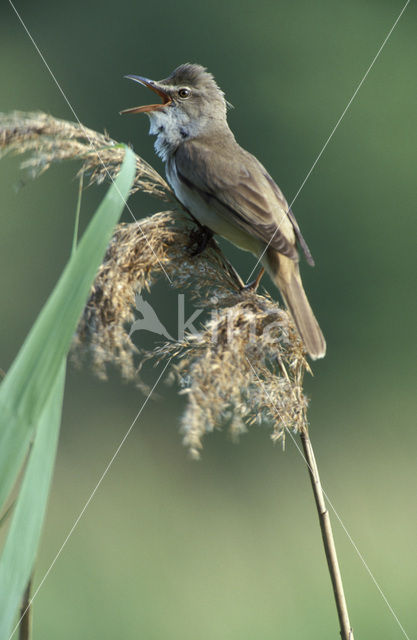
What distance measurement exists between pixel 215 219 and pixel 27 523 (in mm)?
1758

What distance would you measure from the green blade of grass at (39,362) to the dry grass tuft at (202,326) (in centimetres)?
31

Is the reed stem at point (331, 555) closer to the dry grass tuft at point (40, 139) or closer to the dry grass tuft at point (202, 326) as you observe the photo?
the dry grass tuft at point (202, 326)

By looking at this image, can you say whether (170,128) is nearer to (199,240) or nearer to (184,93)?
(184,93)

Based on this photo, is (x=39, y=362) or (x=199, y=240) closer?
(x=39, y=362)

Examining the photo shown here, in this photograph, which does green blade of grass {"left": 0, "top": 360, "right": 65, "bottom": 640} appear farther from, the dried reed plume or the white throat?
the white throat

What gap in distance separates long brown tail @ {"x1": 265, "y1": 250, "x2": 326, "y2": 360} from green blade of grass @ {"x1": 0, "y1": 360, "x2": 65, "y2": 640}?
3.33ft

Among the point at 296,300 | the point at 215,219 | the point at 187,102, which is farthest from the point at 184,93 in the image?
the point at 296,300

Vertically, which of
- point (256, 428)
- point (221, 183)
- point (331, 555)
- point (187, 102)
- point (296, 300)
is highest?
point (187, 102)

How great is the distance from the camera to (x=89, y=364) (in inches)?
51.3

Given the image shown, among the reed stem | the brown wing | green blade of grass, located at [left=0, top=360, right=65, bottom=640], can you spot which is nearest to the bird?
the brown wing

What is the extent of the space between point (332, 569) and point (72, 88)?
514 cm

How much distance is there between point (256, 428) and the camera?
14.6ft

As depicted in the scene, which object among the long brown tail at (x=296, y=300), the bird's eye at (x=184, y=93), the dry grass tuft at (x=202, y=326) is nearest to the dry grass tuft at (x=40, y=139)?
the dry grass tuft at (x=202, y=326)

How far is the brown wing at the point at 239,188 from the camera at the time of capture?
7.99 ft
